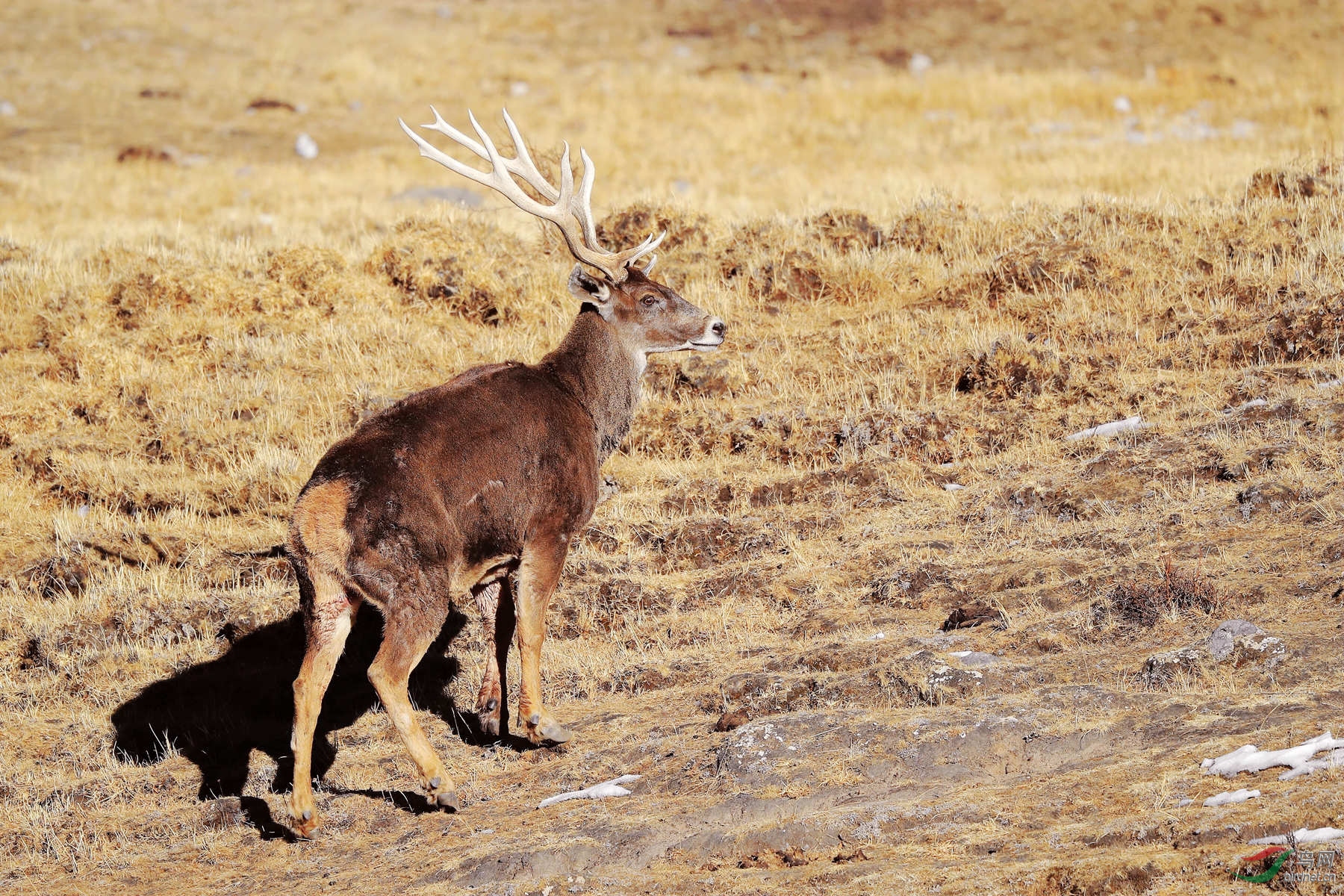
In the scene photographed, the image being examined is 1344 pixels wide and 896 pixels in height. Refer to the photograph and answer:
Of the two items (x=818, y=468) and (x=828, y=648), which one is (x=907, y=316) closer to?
(x=818, y=468)

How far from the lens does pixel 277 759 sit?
899 cm

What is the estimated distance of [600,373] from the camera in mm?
9711

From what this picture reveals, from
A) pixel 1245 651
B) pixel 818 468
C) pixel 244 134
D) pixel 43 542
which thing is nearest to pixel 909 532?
pixel 818 468

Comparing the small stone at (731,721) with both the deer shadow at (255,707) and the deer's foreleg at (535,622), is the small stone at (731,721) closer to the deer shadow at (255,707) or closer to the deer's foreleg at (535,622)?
the deer's foreleg at (535,622)

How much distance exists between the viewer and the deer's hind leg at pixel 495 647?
8.89 m

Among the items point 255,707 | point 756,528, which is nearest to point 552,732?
point 255,707

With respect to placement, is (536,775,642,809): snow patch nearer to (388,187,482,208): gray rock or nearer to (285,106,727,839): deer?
(285,106,727,839): deer

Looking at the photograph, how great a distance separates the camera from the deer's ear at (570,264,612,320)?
9.87m

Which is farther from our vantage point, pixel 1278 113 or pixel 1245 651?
pixel 1278 113

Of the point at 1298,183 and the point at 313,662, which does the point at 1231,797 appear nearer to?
the point at 313,662

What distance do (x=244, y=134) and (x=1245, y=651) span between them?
85.1ft

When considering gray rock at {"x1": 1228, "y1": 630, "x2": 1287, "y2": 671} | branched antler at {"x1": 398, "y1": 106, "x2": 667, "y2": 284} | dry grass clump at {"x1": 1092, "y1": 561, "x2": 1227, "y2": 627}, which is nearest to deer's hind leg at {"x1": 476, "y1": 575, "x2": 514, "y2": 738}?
branched antler at {"x1": 398, "y1": 106, "x2": 667, "y2": 284}

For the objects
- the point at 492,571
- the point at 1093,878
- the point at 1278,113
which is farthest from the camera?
the point at 1278,113

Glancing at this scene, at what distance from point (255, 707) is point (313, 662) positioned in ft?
8.59
